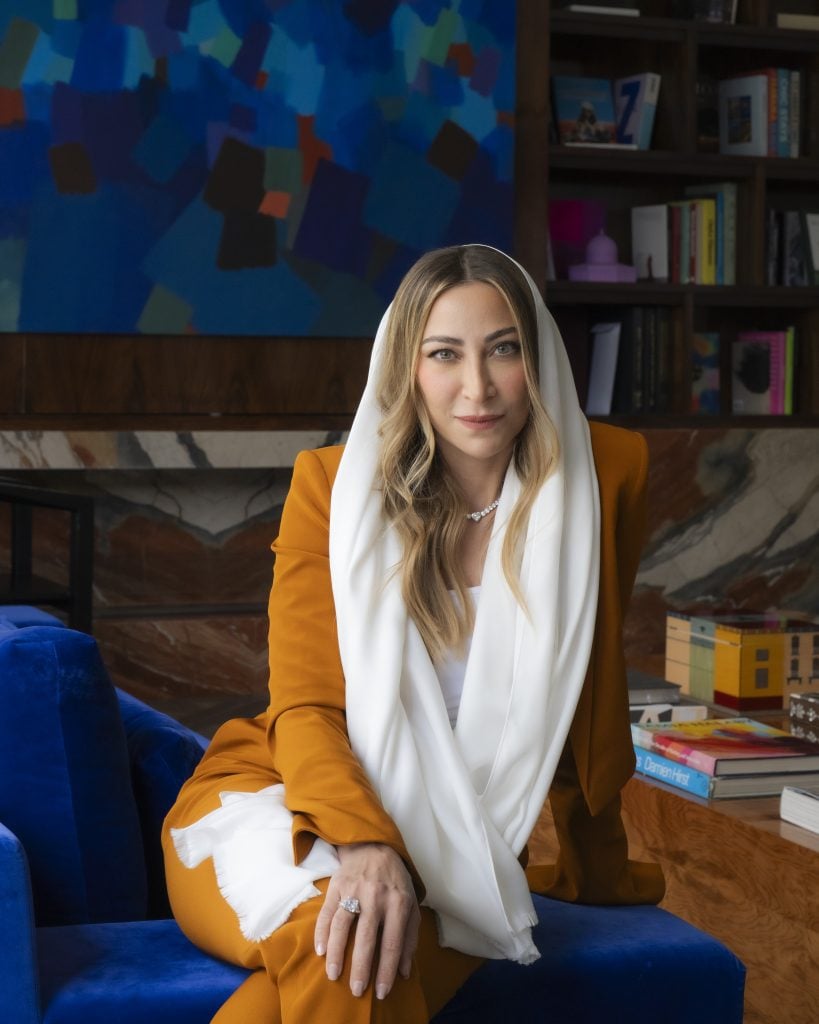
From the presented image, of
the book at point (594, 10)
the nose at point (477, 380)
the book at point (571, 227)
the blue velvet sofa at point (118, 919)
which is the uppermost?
the book at point (594, 10)

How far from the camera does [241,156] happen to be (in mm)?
4285

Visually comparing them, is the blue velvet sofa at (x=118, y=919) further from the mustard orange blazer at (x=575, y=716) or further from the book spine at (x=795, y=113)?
the book spine at (x=795, y=113)

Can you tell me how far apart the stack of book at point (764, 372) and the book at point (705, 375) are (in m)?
0.10

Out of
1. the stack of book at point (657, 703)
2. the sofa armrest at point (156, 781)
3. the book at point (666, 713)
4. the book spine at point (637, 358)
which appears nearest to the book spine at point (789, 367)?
the book spine at point (637, 358)

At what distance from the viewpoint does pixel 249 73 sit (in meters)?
4.27

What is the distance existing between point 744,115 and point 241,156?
167 cm

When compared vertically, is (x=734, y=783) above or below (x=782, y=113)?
below

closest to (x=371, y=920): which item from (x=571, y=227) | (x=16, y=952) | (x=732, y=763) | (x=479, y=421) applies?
(x=16, y=952)

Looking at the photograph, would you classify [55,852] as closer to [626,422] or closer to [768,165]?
[626,422]

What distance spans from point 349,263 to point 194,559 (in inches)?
39.1

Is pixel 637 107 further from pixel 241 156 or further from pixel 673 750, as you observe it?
pixel 673 750

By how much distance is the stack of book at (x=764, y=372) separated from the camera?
16.1 ft

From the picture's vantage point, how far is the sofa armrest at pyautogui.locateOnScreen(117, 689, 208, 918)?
1821 millimetres

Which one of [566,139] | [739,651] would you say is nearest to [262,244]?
[566,139]
